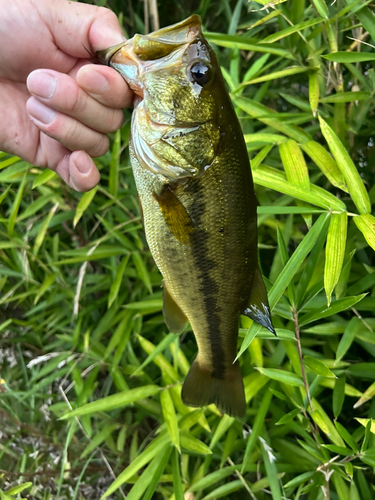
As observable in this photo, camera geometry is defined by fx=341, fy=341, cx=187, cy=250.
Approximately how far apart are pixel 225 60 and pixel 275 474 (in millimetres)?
2026

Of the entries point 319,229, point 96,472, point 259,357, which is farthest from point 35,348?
point 319,229

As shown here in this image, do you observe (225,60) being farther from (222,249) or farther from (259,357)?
(259,357)

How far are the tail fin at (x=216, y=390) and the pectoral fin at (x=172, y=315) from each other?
0.17 m

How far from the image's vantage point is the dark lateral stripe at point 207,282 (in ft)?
3.02

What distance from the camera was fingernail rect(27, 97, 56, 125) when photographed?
0.95 meters

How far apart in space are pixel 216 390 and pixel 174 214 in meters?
0.71

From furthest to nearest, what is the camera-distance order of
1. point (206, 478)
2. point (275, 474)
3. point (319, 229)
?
point (206, 478) → point (275, 474) → point (319, 229)

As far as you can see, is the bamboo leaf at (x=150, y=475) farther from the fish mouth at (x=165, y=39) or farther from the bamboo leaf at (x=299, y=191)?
the fish mouth at (x=165, y=39)

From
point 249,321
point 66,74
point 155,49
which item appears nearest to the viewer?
point 155,49

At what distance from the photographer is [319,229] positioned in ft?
3.66

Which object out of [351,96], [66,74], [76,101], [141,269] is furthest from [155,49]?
[141,269]

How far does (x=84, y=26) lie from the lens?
996 millimetres

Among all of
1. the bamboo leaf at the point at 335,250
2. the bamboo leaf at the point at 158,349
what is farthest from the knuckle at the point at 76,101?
the bamboo leaf at the point at 158,349

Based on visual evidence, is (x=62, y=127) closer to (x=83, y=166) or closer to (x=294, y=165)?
(x=83, y=166)
